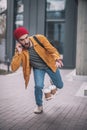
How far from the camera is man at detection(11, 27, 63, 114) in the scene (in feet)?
22.7

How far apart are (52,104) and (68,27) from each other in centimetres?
1404

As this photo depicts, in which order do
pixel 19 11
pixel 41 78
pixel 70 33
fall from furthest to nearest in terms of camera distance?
pixel 19 11
pixel 70 33
pixel 41 78

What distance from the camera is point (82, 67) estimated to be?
14.4 metres

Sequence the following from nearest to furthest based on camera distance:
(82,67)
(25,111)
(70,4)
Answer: (25,111), (82,67), (70,4)

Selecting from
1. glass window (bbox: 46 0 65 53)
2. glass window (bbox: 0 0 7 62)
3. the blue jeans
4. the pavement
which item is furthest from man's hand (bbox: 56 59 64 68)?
glass window (bbox: 0 0 7 62)

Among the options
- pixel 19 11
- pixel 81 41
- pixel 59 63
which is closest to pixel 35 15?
pixel 19 11

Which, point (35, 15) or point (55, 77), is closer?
point (55, 77)

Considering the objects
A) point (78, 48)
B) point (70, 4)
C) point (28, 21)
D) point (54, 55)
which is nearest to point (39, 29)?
point (28, 21)

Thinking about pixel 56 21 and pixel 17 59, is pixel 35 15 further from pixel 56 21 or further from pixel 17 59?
pixel 17 59

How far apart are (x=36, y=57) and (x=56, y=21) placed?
52.2ft

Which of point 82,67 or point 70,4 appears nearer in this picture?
point 82,67

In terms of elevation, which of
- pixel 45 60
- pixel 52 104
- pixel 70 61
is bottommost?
pixel 70 61

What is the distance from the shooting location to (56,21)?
2278cm

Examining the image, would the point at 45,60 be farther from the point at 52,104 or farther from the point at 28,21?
the point at 28,21
